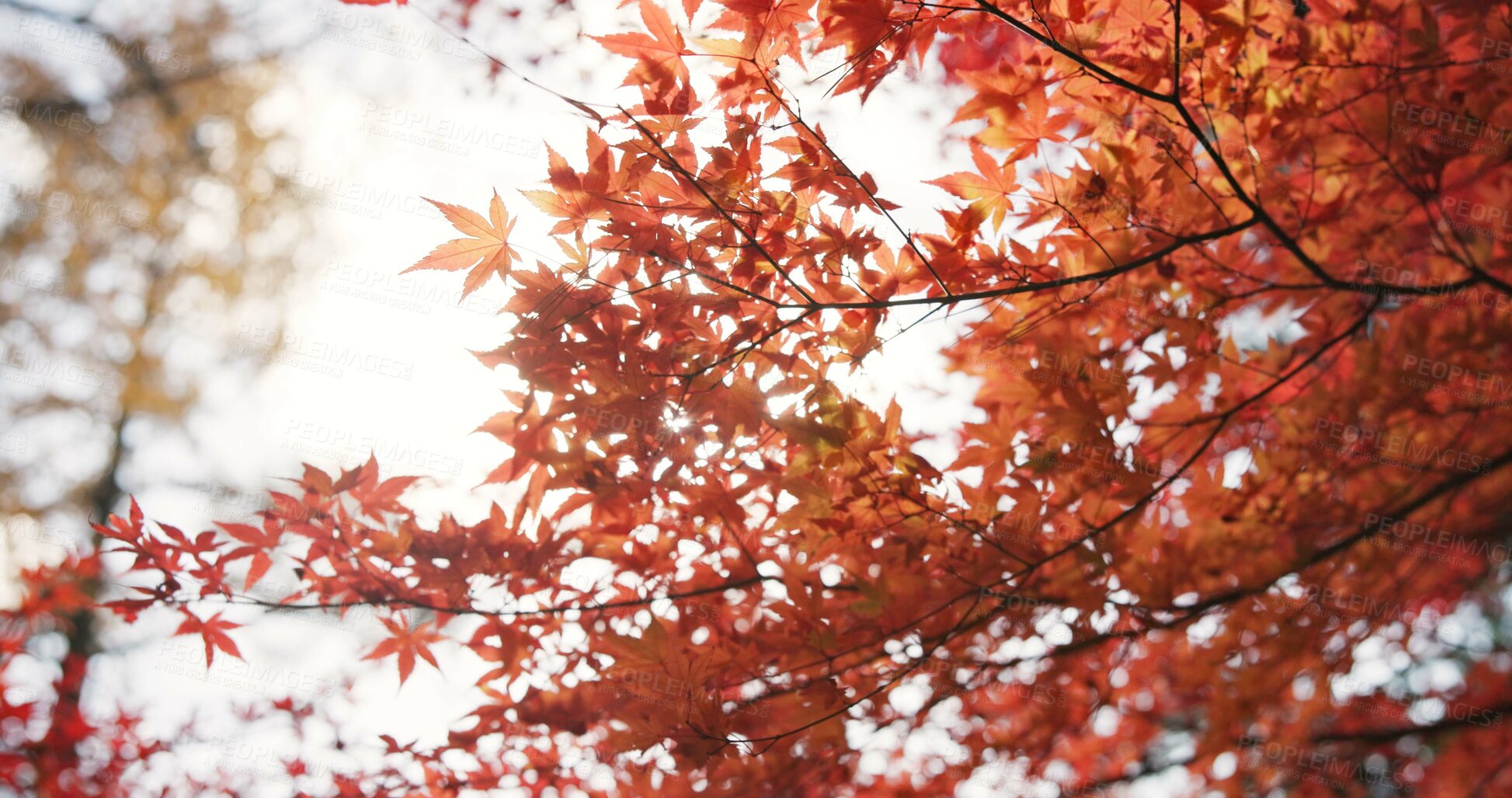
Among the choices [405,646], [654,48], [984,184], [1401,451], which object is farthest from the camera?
[1401,451]

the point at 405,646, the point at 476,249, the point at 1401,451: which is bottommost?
the point at 405,646

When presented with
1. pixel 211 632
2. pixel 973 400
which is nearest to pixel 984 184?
pixel 973 400

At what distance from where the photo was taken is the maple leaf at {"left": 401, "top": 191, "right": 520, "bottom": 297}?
65.7 inches

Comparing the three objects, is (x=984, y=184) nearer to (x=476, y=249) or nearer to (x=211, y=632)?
(x=476, y=249)

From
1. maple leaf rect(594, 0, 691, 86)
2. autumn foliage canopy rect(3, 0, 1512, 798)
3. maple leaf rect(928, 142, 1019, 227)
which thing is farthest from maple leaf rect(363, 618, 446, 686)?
maple leaf rect(928, 142, 1019, 227)

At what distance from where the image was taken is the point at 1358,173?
267 centimetres

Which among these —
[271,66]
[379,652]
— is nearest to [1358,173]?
[379,652]

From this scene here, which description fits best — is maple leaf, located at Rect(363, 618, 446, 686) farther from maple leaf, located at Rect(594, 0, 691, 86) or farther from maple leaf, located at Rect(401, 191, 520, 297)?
maple leaf, located at Rect(594, 0, 691, 86)

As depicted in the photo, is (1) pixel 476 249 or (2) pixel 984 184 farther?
(2) pixel 984 184

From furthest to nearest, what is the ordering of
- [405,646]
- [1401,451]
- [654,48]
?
[1401,451] → [405,646] → [654,48]

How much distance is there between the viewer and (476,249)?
1.72 meters

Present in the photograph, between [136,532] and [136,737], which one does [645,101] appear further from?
[136,737]

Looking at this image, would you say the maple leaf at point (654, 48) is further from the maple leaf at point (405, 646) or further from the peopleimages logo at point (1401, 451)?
the peopleimages logo at point (1401, 451)

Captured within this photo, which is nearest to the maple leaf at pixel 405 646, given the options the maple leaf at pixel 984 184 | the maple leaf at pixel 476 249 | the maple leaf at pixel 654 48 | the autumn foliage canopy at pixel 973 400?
the autumn foliage canopy at pixel 973 400
